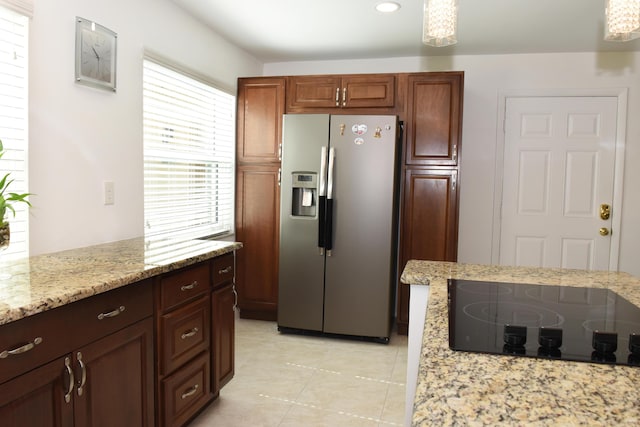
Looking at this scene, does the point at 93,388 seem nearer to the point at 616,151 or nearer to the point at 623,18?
the point at 623,18

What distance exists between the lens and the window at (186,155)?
3.00 metres

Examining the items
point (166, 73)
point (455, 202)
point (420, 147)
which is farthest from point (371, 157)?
point (166, 73)

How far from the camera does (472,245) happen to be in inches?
166

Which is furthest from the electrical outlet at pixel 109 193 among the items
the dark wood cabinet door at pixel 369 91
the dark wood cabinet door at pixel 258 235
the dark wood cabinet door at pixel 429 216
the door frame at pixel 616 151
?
the door frame at pixel 616 151

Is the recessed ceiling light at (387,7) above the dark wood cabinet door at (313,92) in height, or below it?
above

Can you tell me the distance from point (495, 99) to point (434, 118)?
818mm

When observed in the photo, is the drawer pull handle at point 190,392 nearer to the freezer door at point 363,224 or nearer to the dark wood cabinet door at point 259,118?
the freezer door at point 363,224

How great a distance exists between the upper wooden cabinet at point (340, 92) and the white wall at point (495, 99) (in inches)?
24.3

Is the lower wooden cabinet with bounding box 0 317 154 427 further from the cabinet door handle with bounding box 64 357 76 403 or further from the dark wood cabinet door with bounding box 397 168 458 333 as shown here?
the dark wood cabinet door with bounding box 397 168 458 333

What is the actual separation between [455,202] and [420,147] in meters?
0.50

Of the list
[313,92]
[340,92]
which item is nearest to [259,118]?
[313,92]

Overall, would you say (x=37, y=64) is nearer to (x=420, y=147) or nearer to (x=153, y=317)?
(x=153, y=317)

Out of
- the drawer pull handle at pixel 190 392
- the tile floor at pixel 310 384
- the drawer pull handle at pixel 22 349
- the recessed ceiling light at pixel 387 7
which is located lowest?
the tile floor at pixel 310 384

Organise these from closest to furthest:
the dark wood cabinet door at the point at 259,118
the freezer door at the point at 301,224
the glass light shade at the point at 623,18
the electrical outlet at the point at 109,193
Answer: the glass light shade at the point at 623,18, the electrical outlet at the point at 109,193, the freezer door at the point at 301,224, the dark wood cabinet door at the point at 259,118
